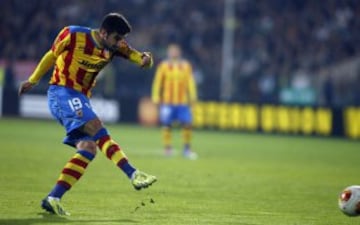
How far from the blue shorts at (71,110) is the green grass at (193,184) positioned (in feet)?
2.68

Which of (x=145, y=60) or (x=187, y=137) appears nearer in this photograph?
(x=145, y=60)

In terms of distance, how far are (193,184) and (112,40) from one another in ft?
13.3

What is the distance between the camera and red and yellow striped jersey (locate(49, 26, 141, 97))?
31.5ft

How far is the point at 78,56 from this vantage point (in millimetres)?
9625

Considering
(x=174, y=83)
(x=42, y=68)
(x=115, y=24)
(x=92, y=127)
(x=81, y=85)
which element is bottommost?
(x=174, y=83)

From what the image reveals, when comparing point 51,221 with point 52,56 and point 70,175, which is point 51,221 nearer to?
point 70,175

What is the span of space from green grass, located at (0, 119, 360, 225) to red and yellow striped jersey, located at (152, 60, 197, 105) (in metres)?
1.28

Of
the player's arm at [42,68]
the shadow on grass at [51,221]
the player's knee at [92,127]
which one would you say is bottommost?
the shadow on grass at [51,221]

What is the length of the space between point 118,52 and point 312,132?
19.5m

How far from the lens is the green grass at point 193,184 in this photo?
932cm

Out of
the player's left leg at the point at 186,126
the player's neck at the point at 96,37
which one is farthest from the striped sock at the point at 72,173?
the player's left leg at the point at 186,126

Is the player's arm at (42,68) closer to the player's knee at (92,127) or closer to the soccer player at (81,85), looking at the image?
the soccer player at (81,85)

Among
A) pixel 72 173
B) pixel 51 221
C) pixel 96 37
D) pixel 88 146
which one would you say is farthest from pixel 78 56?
pixel 51 221

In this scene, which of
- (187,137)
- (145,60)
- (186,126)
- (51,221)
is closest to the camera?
(51,221)
